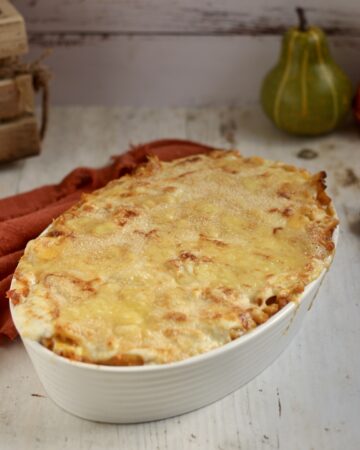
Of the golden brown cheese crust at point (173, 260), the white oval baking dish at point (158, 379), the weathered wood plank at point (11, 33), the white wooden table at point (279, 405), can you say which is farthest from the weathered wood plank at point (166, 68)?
the white oval baking dish at point (158, 379)

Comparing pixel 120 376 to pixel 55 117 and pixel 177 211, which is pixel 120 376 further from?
pixel 55 117

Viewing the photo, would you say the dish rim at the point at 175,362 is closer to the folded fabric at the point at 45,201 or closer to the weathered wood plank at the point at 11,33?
the folded fabric at the point at 45,201

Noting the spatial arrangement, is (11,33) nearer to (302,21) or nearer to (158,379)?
(302,21)

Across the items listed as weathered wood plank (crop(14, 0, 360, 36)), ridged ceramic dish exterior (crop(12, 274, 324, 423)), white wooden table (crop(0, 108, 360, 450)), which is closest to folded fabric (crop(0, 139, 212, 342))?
white wooden table (crop(0, 108, 360, 450))

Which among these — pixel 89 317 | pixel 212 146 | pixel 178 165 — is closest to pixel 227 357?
pixel 89 317

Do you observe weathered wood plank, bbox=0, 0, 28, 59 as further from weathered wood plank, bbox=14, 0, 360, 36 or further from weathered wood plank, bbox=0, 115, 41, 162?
weathered wood plank, bbox=14, 0, 360, 36

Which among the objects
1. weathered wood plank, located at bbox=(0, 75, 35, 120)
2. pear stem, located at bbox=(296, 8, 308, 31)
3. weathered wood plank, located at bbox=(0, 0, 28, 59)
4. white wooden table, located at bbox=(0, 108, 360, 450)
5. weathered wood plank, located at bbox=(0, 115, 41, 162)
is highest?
weathered wood plank, located at bbox=(0, 0, 28, 59)

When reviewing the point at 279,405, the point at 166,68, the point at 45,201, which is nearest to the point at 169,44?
the point at 166,68
